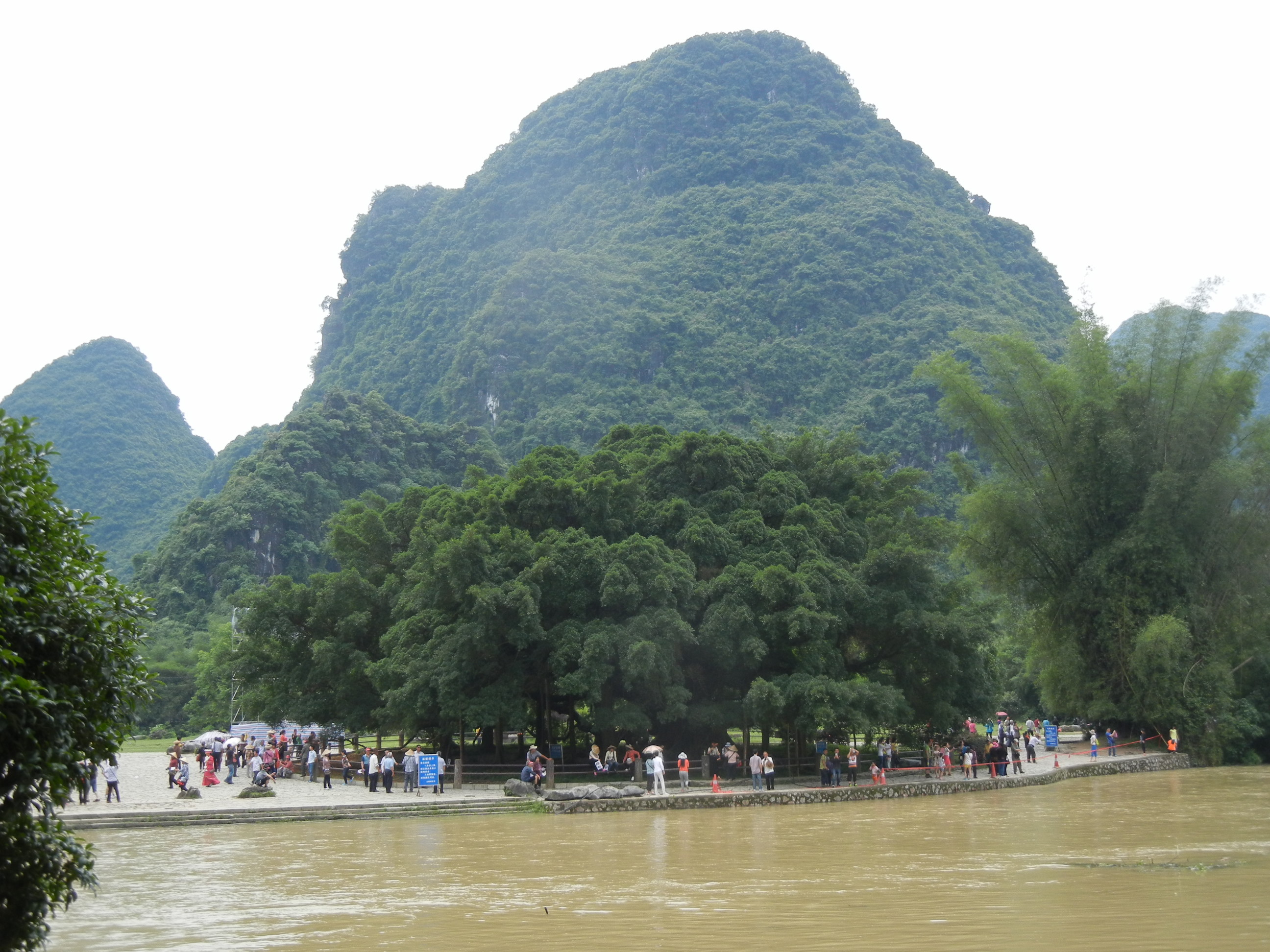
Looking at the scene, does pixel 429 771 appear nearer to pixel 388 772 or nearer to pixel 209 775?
pixel 388 772

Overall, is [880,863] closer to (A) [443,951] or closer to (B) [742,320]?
(A) [443,951]

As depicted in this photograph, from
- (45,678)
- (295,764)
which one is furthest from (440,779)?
(45,678)

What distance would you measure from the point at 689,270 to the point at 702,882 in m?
129

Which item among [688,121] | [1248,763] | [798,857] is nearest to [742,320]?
[688,121]

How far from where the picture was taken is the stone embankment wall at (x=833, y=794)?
2166 centimetres

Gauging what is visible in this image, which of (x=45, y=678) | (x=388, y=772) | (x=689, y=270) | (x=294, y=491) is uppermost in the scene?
(x=689, y=270)

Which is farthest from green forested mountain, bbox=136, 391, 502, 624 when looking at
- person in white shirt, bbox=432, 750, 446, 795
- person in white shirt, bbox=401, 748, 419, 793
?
person in white shirt, bbox=432, 750, 446, 795

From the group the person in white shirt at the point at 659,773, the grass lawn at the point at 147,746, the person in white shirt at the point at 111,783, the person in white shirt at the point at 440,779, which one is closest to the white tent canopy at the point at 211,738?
the grass lawn at the point at 147,746

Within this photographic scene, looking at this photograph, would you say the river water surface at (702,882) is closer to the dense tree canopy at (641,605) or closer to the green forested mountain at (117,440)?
the dense tree canopy at (641,605)

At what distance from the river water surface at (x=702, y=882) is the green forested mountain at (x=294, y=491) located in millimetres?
65643

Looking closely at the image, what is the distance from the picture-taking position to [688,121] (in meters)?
163

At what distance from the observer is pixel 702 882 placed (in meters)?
12.3

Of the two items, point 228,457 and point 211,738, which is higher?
point 228,457

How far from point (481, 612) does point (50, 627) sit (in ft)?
61.9
